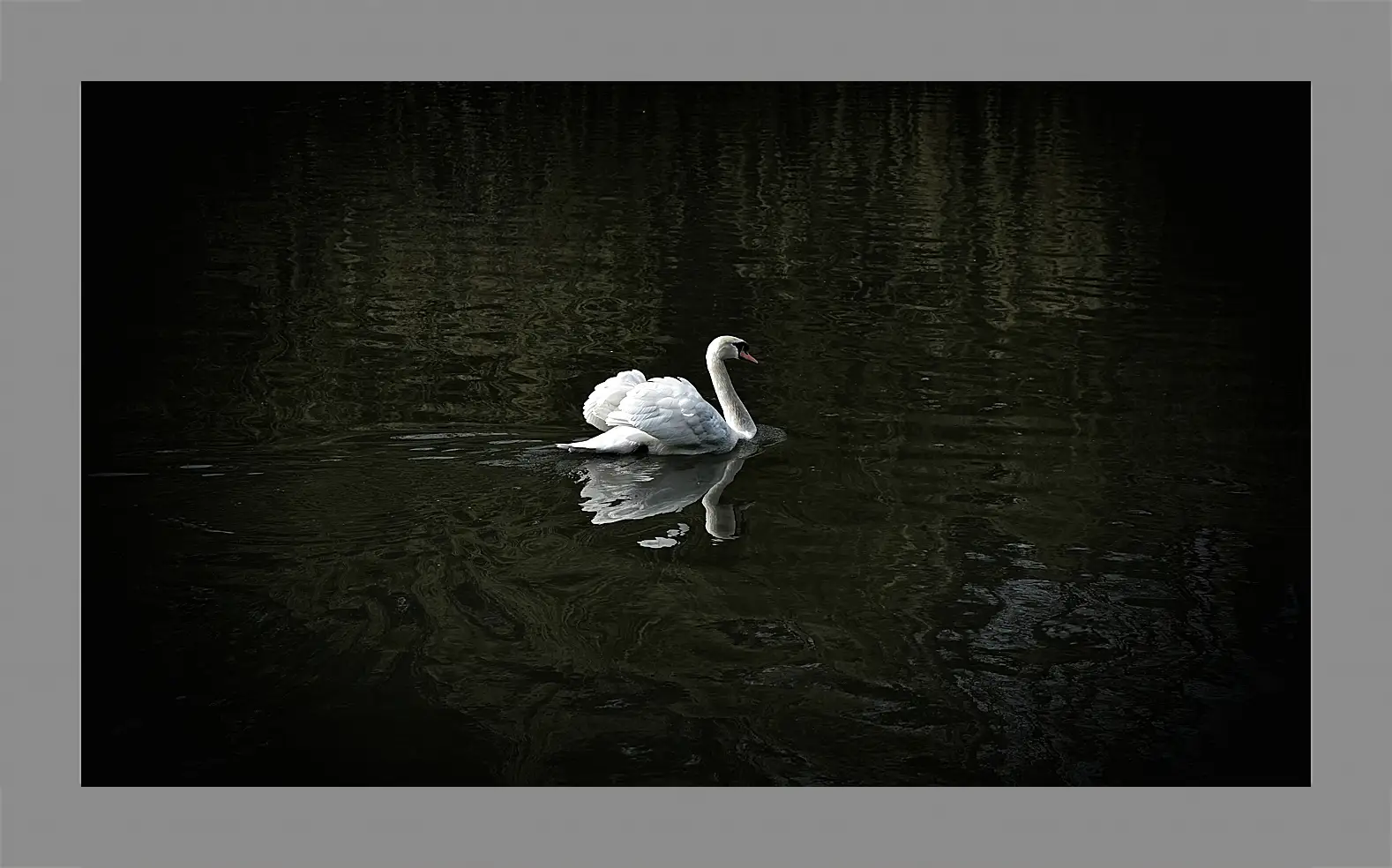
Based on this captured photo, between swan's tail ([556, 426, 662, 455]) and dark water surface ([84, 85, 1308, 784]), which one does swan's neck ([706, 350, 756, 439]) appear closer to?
dark water surface ([84, 85, 1308, 784])

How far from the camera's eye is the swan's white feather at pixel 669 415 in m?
12.1

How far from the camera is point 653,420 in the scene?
1207 cm

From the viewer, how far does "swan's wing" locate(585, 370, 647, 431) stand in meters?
12.4

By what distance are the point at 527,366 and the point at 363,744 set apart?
8.17 meters

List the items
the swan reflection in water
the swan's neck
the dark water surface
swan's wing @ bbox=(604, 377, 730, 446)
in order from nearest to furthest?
1. the dark water surface
2. the swan reflection in water
3. swan's wing @ bbox=(604, 377, 730, 446)
4. the swan's neck

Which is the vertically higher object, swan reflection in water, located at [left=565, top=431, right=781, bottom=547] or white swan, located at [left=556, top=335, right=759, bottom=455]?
white swan, located at [left=556, top=335, right=759, bottom=455]

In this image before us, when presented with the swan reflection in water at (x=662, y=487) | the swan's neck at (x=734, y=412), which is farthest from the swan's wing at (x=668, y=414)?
the swan's neck at (x=734, y=412)

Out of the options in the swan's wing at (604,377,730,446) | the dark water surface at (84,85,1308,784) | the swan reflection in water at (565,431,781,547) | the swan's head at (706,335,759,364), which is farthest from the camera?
the swan's head at (706,335,759,364)

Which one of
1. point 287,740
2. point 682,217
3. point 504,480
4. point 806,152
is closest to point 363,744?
point 287,740

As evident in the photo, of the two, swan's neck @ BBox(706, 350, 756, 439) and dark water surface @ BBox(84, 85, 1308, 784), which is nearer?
dark water surface @ BBox(84, 85, 1308, 784)

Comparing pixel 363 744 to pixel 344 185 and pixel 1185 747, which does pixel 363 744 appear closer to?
pixel 1185 747

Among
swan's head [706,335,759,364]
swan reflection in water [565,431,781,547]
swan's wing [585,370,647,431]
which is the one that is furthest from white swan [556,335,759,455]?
swan's head [706,335,759,364]

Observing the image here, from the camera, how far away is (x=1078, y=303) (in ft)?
63.5

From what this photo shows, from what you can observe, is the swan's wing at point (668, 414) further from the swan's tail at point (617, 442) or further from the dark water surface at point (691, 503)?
the dark water surface at point (691, 503)
